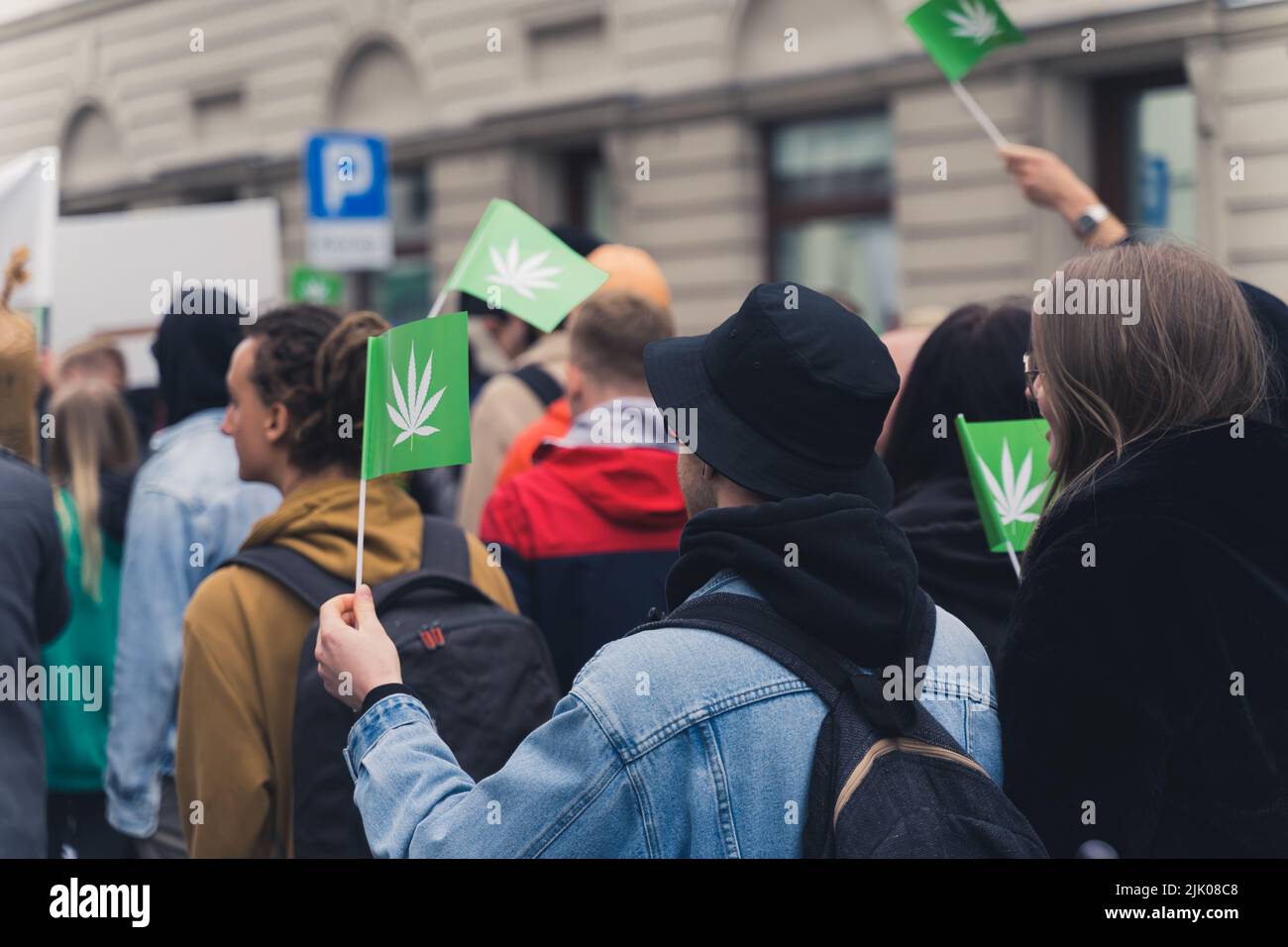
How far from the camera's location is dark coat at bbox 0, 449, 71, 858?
2.78 m

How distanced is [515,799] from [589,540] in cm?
178

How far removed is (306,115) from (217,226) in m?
9.94

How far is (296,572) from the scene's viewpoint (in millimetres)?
2764

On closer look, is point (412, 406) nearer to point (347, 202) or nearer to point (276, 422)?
point (276, 422)

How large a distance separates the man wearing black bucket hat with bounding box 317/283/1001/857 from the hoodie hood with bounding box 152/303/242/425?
2.11m

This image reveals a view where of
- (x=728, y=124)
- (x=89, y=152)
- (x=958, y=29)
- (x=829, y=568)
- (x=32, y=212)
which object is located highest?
(x=89, y=152)

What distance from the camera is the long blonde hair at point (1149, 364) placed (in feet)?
6.95

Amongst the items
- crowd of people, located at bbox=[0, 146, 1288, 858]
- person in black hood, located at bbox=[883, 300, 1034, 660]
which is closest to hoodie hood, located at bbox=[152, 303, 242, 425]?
crowd of people, located at bbox=[0, 146, 1288, 858]

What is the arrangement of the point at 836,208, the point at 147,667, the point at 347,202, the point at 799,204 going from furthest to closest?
the point at 799,204, the point at 836,208, the point at 347,202, the point at 147,667

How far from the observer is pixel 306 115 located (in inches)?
674

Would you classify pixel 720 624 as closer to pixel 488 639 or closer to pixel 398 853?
pixel 398 853

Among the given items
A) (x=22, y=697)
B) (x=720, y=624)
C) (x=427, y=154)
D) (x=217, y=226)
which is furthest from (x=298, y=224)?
(x=720, y=624)

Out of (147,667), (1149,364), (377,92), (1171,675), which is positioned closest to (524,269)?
(147,667)

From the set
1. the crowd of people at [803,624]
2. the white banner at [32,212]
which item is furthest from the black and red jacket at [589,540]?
the white banner at [32,212]
